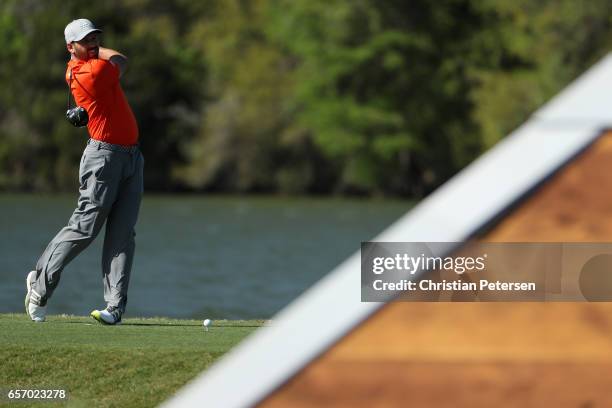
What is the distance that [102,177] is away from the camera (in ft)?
26.0

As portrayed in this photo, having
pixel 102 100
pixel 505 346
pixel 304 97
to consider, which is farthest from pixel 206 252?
pixel 304 97

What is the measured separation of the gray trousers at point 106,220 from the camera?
7.94m

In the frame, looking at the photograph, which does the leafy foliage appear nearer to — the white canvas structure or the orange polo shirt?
the orange polo shirt

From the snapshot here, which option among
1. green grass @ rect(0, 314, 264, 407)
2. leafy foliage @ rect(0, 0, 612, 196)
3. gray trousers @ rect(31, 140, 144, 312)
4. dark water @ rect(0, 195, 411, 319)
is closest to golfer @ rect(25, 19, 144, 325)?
gray trousers @ rect(31, 140, 144, 312)

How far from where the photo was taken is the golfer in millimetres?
7922

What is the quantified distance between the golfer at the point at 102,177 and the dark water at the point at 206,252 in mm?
8499

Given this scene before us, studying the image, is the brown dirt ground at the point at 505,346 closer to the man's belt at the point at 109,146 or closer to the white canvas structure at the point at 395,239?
the white canvas structure at the point at 395,239

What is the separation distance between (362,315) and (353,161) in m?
66.5

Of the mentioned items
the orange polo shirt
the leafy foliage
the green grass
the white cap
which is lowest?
the green grass

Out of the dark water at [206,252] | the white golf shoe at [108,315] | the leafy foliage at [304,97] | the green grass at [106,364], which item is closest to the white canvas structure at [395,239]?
the green grass at [106,364]

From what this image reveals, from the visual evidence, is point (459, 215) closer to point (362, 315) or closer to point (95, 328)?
point (362, 315)

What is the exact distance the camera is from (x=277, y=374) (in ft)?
7.50

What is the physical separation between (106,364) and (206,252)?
26272mm

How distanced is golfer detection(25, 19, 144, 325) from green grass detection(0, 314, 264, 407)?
0.86m
